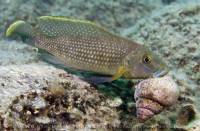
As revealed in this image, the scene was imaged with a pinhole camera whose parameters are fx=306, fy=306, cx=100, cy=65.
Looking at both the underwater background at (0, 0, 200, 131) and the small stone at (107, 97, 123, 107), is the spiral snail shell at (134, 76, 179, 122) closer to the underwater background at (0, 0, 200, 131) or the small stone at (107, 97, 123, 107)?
the underwater background at (0, 0, 200, 131)

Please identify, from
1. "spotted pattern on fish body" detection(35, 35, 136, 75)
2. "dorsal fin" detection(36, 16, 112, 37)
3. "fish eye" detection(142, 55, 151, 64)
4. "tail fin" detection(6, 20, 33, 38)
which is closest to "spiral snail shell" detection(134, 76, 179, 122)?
"fish eye" detection(142, 55, 151, 64)

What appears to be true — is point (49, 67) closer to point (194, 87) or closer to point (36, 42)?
point (36, 42)

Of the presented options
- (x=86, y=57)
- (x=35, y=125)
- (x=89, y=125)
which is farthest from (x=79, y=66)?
(x=35, y=125)

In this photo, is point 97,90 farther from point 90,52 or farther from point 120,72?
point 90,52

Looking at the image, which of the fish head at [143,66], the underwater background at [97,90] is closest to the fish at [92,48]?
the fish head at [143,66]

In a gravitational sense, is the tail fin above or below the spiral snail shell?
above

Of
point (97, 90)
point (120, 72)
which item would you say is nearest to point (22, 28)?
point (97, 90)
